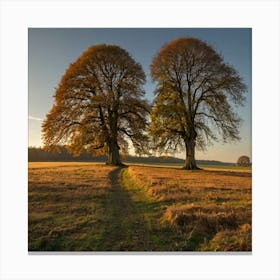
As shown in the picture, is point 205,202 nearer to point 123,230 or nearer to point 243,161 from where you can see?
point 243,161

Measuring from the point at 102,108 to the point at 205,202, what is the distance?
3706mm

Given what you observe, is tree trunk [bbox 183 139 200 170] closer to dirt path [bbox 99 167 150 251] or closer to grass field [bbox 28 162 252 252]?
grass field [bbox 28 162 252 252]

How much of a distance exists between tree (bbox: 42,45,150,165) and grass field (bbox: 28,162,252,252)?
26.7 inches

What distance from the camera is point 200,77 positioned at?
7.47 metres

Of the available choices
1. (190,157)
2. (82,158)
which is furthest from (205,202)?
(82,158)

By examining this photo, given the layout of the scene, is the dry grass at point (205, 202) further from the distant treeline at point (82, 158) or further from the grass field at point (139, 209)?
the distant treeline at point (82, 158)

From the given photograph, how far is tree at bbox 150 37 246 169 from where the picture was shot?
6977mm

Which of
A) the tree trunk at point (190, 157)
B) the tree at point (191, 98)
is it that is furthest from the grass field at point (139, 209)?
the tree at point (191, 98)

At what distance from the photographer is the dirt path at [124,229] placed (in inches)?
220

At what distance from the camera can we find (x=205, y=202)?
20.8 feet

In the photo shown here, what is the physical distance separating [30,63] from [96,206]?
3872 millimetres

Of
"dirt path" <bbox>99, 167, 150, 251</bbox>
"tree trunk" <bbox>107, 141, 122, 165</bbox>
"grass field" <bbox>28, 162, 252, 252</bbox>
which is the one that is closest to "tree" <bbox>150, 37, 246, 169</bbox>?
"grass field" <bbox>28, 162, 252, 252</bbox>

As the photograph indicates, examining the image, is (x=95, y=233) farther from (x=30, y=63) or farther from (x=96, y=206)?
(x=30, y=63)
